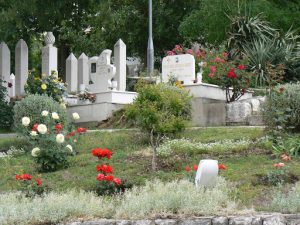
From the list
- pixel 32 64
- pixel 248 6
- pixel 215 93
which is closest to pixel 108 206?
pixel 215 93

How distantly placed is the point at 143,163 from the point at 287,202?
469 cm

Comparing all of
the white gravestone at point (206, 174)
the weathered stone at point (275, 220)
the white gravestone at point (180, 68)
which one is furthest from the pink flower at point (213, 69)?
the weathered stone at point (275, 220)

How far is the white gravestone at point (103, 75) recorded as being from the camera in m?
23.8

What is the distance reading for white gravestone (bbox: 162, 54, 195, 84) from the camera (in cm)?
2233

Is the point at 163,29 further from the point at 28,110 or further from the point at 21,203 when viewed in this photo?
the point at 21,203

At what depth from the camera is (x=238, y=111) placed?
67.7 ft

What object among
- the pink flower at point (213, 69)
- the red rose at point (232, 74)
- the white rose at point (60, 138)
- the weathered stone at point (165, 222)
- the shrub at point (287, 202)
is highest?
the pink flower at point (213, 69)

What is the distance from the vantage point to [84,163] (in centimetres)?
1623

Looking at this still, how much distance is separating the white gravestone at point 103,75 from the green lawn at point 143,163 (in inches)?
197

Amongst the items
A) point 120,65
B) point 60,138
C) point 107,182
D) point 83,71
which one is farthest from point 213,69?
point 107,182

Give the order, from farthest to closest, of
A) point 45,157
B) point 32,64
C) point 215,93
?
point 32,64 → point 215,93 → point 45,157

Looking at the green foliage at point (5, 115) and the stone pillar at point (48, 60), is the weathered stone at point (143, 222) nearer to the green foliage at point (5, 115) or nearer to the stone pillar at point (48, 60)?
the green foliage at point (5, 115)

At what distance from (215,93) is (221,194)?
32.3 ft

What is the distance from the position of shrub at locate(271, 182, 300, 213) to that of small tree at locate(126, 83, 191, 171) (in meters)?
5.13
